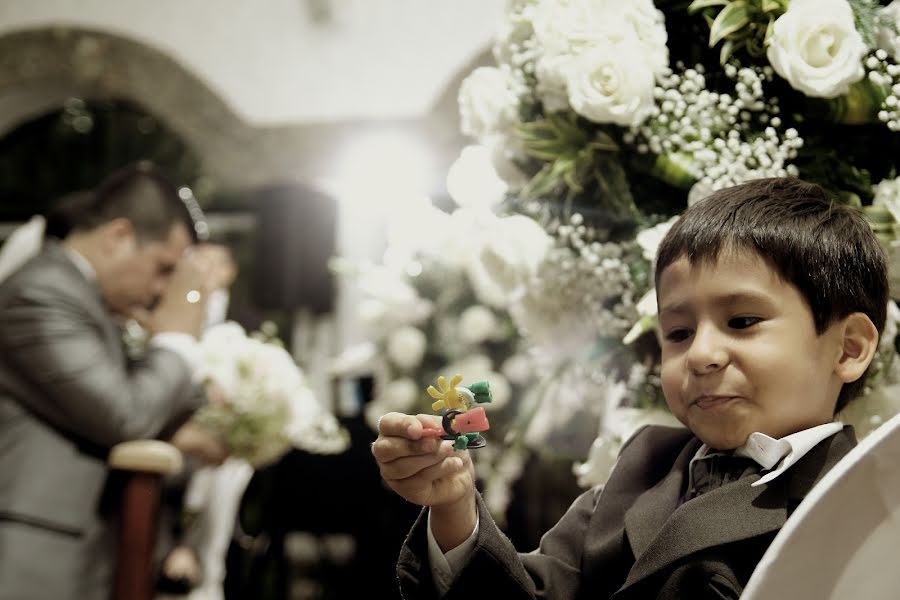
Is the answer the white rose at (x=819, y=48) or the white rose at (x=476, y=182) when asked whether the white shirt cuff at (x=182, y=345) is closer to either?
the white rose at (x=476, y=182)

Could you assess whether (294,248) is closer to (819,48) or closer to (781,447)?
(819,48)

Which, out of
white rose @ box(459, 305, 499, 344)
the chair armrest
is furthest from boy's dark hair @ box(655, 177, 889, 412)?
white rose @ box(459, 305, 499, 344)

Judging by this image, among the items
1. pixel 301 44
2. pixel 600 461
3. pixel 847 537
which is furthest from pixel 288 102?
pixel 847 537

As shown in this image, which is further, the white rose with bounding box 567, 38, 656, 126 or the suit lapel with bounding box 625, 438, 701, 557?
the white rose with bounding box 567, 38, 656, 126

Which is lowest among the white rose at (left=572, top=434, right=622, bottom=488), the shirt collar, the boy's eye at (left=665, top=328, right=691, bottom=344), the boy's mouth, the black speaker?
the black speaker

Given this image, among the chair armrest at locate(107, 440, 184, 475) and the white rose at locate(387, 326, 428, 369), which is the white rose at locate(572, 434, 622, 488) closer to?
the chair armrest at locate(107, 440, 184, 475)

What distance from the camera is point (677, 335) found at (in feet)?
3.20

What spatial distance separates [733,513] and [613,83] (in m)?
0.54

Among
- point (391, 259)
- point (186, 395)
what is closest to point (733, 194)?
point (391, 259)

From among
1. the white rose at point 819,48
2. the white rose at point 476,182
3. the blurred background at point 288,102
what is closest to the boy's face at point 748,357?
the white rose at point 819,48

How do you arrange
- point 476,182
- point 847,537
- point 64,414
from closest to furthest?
point 847,537 < point 476,182 < point 64,414

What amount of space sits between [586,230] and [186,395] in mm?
1355

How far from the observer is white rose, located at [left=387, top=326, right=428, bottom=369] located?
2592mm

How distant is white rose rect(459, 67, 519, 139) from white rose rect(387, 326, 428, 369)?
4.17 ft
